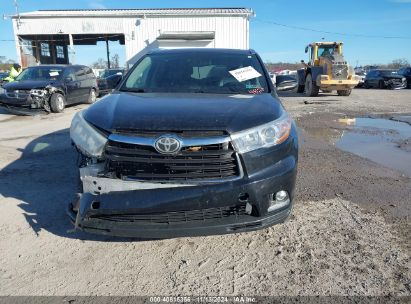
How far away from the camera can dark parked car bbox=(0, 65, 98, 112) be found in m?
11.4

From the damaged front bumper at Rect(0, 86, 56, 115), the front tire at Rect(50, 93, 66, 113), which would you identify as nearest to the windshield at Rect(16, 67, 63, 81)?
the front tire at Rect(50, 93, 66, 113)

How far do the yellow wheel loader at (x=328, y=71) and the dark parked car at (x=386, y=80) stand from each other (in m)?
10.1

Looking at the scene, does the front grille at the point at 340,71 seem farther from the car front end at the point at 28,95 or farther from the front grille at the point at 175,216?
the front grille at the point at 175,216

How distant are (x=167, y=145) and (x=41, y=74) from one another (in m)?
11.7

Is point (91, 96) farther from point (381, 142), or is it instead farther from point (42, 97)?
point (381, 142)

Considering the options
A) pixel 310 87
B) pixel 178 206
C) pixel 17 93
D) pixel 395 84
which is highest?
pixel 178 206

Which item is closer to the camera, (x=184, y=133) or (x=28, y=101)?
(x=184, y=133)

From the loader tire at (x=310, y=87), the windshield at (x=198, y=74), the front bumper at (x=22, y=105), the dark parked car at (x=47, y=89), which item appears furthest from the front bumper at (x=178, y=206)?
the loader tire at (x=310, y=87)

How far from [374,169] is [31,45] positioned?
3304cm

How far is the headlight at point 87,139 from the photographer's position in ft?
8.96

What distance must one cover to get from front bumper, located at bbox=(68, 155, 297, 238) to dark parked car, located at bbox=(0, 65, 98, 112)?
999cm

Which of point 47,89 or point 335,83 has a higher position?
point 47,89

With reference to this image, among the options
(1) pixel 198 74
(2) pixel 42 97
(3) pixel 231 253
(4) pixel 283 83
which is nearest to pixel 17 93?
(2) pixel 42 97

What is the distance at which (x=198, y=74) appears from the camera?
403 cm
